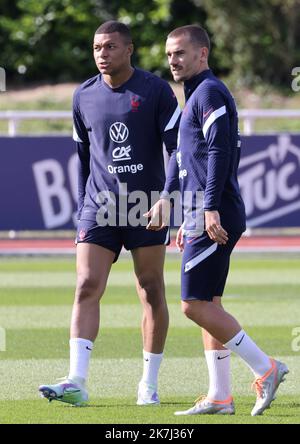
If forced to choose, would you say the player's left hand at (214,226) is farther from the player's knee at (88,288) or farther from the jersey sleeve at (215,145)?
the player's knee at (88,288)

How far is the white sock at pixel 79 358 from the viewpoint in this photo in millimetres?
7742

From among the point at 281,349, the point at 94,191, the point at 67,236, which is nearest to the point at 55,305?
the point at 281,349

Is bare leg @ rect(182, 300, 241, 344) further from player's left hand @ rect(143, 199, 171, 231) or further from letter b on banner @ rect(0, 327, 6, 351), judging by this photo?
letter b on banner @ rect(0, 327, 6, 351)

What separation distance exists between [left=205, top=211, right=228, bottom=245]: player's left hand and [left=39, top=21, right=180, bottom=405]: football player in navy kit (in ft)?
2.70

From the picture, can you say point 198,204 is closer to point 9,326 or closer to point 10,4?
point 9,326

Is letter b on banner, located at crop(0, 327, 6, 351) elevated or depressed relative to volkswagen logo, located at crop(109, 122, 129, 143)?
depressed

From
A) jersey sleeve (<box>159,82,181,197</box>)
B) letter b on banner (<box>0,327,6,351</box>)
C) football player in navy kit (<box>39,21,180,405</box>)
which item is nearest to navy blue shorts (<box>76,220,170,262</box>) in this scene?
football player in navy kit (<box>39,21,180,405</box>)

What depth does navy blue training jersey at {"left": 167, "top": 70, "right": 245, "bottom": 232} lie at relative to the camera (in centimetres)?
714

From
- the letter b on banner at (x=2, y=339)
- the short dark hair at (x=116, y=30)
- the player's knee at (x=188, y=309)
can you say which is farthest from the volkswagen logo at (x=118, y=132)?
the letter b on banner at (x=2, y=339)

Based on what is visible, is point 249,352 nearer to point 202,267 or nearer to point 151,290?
point 202,267

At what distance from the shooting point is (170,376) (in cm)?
896

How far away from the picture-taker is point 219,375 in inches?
A: 297

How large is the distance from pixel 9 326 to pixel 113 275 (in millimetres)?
4598

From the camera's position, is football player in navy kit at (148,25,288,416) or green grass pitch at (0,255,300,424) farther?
green grass pitch at (0,255,300,424)
